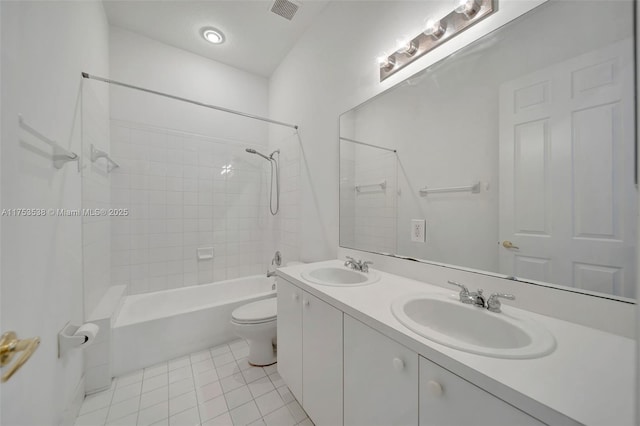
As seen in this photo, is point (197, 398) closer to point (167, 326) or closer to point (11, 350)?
point (167, 326)

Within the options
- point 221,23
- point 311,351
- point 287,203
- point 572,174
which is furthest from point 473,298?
point 221,23

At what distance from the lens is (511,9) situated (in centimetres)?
92

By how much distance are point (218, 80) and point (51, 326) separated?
101 inches

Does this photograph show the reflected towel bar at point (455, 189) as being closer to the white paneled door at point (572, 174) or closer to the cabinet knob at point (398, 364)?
the white paneled door at point (572, 174)

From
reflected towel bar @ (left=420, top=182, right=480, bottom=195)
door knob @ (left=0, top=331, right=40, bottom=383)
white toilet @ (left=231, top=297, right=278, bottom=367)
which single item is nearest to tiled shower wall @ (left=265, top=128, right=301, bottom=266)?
white toilet @ (left=231, top=297, right=278, bottom=367)

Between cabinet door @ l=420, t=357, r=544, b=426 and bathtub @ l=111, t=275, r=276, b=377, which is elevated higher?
cabinet door @ l=420, t=357, r=544, b=426

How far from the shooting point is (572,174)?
0.79 metres

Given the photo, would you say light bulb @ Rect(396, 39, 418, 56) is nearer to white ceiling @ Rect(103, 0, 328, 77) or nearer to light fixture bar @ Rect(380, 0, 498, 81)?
light fixture bar @ Rect(380, 0, 498, 81)

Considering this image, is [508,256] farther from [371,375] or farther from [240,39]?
[240,39]

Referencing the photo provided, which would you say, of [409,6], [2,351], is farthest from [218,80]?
[2,351]

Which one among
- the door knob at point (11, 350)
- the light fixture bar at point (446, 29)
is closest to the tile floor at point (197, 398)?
the door knob at point (11, 350)

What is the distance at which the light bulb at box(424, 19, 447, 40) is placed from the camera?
3.69 ft

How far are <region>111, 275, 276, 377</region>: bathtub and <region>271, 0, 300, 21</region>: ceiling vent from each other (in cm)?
249

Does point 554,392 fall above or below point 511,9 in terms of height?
below
